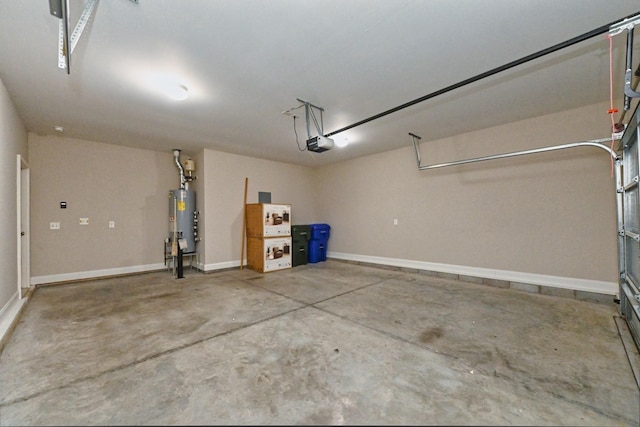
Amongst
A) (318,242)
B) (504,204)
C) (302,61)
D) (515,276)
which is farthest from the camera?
(318,242)

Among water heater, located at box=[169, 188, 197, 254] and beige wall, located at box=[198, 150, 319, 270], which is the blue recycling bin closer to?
beige wall, located at box=[198, 150, 319, 270]

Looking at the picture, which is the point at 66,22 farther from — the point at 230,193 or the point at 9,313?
the point at 230,193

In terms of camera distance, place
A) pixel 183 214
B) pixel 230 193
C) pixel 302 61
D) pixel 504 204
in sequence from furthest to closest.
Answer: pixel 230 193
pixel 183 214
pixel 504 204
pixel 302 61

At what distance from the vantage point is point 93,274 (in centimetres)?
498

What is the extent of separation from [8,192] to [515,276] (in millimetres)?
7175

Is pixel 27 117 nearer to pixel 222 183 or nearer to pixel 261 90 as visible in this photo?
pixel 222 183

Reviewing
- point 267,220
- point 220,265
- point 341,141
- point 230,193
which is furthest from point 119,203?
point 341,141

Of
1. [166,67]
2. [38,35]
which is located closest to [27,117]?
[38,35]

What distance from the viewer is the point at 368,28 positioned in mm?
2119

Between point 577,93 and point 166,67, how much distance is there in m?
4.91

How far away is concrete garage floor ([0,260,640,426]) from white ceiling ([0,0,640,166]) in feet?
8.94

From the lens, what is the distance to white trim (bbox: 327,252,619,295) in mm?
3541

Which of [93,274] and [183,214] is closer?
[93,274]

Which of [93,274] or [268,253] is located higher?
[268,253]
